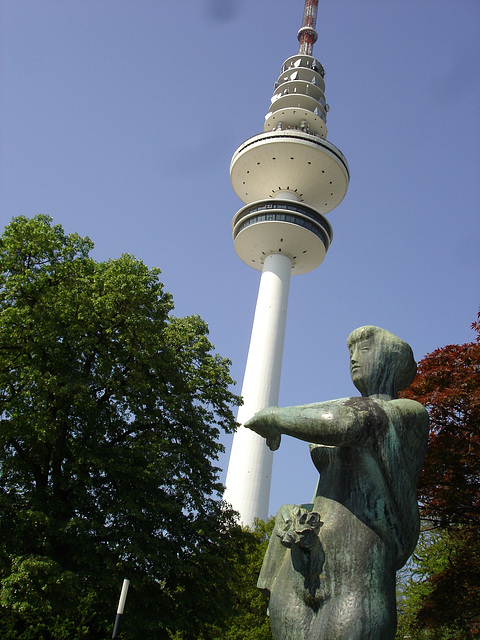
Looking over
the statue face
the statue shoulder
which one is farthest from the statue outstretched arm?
the statue face

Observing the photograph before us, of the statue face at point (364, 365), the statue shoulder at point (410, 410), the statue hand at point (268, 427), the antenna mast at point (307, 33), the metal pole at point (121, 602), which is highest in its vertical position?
the antenna mast at point (307, 33)

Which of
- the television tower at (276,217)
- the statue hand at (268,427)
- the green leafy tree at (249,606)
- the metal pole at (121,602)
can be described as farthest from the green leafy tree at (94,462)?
the television tower at (276,217)

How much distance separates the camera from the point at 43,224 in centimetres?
1619

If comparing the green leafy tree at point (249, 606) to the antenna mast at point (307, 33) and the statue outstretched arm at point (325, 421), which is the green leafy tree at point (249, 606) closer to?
the statue outstretched arm at point (325, 421)

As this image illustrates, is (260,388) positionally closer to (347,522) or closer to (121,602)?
(121,602)

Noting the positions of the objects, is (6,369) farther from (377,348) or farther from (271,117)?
(271,117)

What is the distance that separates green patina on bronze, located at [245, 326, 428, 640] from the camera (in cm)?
305

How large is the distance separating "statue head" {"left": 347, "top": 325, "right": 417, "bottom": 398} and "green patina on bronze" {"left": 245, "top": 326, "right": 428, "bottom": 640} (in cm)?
11

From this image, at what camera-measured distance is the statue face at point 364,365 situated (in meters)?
3.68

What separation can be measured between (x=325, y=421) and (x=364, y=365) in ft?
2.17

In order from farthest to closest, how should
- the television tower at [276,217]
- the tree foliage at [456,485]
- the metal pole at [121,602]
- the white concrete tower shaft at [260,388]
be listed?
the television tower at [276,217], the white concrete tower shaft at [260,388], the tree foliage at [456,485], the metal pole at [121,602]

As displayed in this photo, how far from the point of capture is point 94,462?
44.3ft

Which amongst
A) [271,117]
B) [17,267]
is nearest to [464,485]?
[17,267]

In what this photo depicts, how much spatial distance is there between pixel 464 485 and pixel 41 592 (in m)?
9.70
